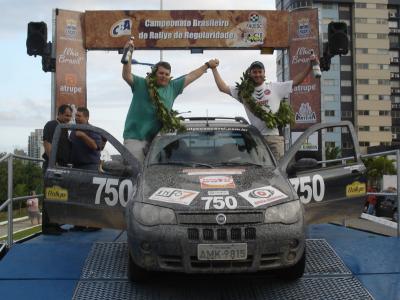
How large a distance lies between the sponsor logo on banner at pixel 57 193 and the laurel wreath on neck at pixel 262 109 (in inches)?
104

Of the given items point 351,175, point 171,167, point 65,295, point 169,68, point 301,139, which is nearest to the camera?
point 65,295

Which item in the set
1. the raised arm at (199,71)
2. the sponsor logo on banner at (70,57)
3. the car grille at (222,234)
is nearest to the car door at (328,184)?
the car grille at (222,234)

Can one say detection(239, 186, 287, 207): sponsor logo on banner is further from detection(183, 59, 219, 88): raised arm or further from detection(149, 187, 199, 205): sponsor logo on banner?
detection(183, 59, 219, 88): raised arm

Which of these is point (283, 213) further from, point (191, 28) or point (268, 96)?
point (191, 28)

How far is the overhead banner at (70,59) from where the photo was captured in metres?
13.6

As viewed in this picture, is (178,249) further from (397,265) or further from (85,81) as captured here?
(85,81)

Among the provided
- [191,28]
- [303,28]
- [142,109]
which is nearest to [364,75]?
[303,28]

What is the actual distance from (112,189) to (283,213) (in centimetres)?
214

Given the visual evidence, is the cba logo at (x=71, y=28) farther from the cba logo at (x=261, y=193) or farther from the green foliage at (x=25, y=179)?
the cba logo at (x=261, y=193)

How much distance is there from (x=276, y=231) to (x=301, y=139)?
1699 mm

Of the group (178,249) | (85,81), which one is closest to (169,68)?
(178,249)

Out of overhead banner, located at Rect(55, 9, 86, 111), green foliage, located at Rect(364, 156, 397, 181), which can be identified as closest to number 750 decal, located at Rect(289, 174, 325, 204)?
overhead banner, located at Rect(55, 9, 86, 111)

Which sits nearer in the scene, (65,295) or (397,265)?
(65,295)

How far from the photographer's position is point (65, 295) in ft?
15.3
